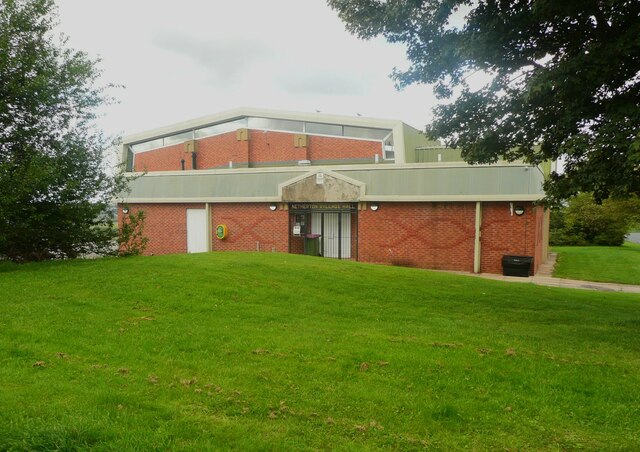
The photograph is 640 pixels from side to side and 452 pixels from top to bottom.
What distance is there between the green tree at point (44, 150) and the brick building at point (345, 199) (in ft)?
11.9

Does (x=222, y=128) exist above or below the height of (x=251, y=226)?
above

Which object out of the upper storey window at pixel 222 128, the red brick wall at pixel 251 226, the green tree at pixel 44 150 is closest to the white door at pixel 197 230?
the red brick wall at pixel 251 226

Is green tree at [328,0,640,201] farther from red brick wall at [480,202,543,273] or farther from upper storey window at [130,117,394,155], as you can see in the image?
upper storey window at [130,117,394,155]

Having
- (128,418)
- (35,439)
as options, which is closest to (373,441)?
(128,418)

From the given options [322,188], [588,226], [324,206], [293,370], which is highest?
[322,188]

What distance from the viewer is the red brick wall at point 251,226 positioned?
21017 mm

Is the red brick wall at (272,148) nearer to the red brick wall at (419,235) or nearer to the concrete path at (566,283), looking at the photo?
the red brick wall at (419,235)

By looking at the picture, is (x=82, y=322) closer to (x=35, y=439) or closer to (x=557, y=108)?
Result: (x=35, y=439)

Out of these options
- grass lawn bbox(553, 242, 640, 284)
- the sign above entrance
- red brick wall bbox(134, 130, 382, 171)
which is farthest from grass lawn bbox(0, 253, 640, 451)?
red brick wall bbox(134, 130, 382, 171)

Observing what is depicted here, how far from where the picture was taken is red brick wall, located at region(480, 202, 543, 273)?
1750 cm

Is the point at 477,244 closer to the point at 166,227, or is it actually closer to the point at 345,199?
the point at 345,199

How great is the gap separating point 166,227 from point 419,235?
12.2 metres

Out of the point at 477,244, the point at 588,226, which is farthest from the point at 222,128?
the point at 588,226

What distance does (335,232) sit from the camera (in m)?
20.8
